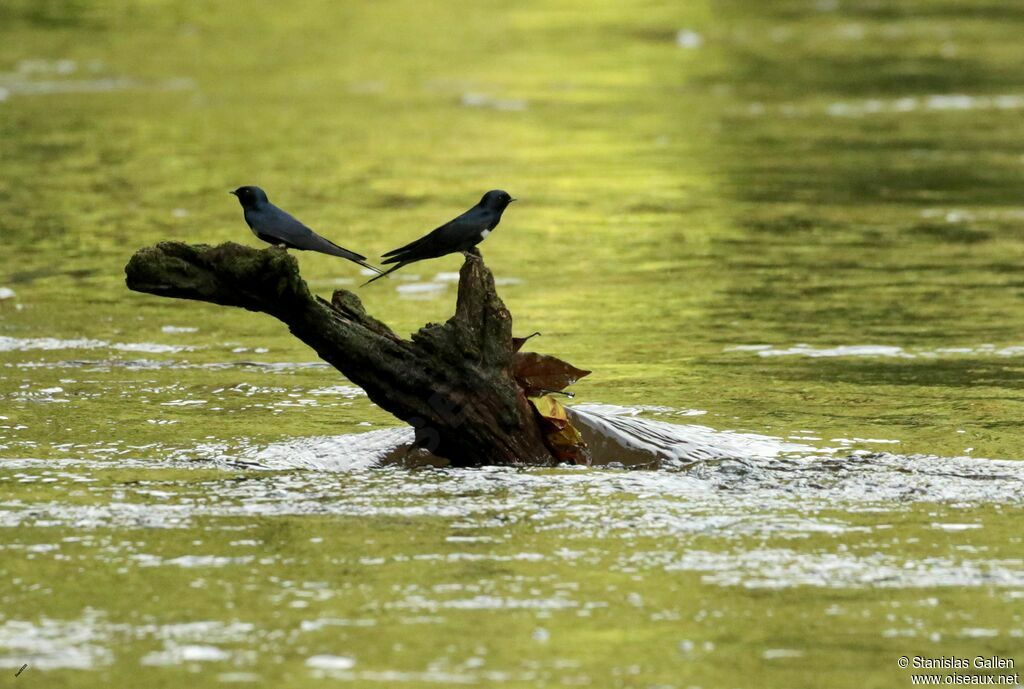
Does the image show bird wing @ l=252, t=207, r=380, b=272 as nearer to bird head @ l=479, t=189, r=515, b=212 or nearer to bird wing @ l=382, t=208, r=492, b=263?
bird wing @ l=382, t=208, r=492, b=263

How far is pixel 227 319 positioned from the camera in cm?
1088

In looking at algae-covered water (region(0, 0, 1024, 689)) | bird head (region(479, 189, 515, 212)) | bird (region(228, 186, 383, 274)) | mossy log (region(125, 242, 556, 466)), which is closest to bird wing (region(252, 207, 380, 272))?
bird (region(228, 186, 383, 274))

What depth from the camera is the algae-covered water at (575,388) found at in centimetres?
530

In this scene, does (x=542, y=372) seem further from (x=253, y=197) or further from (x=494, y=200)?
(x=253, y=197)

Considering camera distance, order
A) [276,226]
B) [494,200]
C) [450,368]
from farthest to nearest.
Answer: [494,200] < [276,226] < [450,368]

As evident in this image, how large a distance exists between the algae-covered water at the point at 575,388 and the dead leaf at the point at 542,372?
15.4 inches

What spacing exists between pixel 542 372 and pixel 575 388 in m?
→ 1.61

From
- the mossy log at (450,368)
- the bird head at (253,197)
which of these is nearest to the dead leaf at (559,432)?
the mossy log at (450,368)

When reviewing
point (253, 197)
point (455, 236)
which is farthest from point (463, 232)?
point (253, 197)

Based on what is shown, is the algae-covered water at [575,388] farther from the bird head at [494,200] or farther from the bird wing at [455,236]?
the bird head at [494,200]

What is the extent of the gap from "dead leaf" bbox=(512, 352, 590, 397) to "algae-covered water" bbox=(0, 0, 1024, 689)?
0.39 meters

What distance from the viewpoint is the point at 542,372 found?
7.36m

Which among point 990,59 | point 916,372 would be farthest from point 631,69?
point 916,372

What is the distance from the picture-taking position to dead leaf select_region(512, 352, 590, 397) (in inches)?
289
